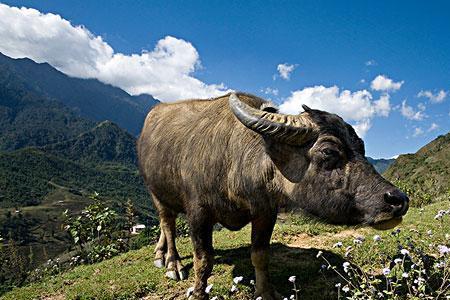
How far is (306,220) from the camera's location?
14.2 ft

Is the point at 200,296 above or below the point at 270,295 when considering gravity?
below

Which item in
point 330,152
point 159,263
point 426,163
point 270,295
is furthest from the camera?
point 426,163

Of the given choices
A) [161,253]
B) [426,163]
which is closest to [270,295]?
[161,253]

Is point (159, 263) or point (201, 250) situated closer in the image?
point (201, 250)

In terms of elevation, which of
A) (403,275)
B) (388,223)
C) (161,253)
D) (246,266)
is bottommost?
(161,253)

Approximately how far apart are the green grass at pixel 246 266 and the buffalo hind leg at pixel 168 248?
18 cm

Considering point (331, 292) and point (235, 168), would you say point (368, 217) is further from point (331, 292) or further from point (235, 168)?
point (331, 292)

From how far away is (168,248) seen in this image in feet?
25.9

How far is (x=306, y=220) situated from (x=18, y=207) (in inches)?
8307

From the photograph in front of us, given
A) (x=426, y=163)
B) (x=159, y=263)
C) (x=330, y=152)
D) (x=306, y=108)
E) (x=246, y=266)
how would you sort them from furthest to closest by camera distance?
(x=426, y=163) < (x=159, y=263) < (x=246, y=266) < (x=306, y=108) < (x=330, y=152)

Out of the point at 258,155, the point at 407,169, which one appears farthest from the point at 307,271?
the point at 407,169

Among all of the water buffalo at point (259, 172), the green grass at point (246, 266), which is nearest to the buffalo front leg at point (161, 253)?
the green grass at point (246, 266)

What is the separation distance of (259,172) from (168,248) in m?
3.99

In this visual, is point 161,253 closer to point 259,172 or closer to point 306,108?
point 259,172
